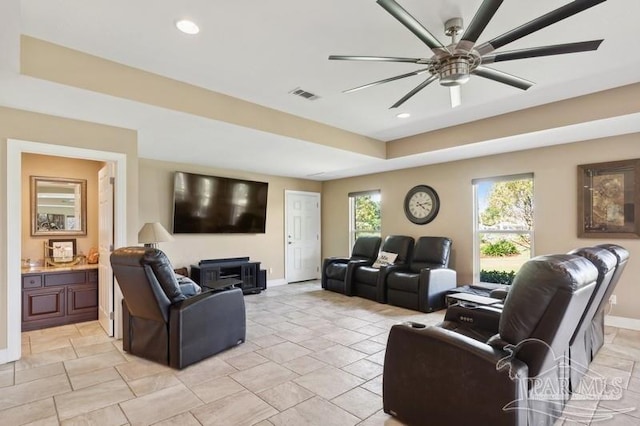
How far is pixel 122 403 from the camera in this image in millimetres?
2371

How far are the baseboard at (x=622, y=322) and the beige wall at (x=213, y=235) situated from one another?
535 cm

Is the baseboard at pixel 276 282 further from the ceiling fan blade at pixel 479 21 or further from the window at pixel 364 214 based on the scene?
the ceiling fan blade at pixel 479 21

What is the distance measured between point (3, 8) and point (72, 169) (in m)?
3.49

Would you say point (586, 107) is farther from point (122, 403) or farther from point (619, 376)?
point (122, 403)

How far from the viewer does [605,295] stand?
268 centimetres

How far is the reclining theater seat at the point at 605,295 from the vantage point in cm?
261

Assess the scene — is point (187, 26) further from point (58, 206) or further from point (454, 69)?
point (58, 206)

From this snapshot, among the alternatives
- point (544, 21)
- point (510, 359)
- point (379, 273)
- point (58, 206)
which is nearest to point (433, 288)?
point (379, 273)

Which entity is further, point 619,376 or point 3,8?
point 619,376

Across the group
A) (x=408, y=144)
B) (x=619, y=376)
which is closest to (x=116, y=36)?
(x=408, y=144)

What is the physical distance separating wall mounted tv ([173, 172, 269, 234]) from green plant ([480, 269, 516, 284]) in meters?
4.11

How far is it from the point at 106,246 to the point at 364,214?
4869 mm

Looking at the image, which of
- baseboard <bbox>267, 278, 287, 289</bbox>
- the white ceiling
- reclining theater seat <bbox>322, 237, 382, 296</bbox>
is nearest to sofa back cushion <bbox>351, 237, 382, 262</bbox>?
reclining theater seat <bbox>322, 237, 382, 296</bbox>

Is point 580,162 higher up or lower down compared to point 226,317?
higher up
